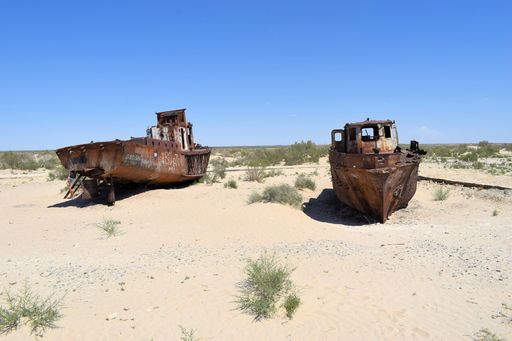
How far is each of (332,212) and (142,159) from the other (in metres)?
6.01

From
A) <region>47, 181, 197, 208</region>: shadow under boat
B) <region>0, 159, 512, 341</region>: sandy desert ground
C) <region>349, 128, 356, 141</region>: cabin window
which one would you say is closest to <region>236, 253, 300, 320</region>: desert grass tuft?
<region>0, 159, 512, 341</region>: sandy desert ground

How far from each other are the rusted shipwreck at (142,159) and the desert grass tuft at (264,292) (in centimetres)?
737

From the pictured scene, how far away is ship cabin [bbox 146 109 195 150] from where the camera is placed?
1495 cm

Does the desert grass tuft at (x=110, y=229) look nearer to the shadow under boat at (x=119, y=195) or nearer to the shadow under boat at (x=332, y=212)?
the shadow under boat at (x=119, y=195)

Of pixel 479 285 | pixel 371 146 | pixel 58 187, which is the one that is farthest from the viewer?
pixel 58 187

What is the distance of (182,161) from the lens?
1462cm

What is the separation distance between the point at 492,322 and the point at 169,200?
964 cm

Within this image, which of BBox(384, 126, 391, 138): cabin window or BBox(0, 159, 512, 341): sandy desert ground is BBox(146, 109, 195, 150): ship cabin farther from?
BBox(384, 126, 391, 138): cabin window

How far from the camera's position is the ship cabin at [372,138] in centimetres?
1141

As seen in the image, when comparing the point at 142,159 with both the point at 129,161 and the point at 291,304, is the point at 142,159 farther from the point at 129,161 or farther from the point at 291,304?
the point at 291,304

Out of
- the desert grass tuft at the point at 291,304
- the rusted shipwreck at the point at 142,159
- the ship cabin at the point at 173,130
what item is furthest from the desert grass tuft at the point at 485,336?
the ship cabin at the point at 173,130

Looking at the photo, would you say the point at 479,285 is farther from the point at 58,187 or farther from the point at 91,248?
the point at 58,187

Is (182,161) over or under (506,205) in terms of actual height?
over

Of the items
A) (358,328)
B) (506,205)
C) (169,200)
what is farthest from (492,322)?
(169,200)
